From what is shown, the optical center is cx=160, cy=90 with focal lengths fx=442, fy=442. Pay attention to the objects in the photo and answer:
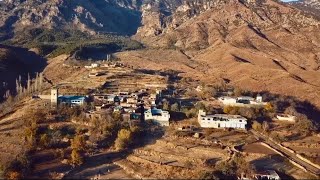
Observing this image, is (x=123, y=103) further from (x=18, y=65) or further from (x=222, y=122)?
(x=18, y=65)

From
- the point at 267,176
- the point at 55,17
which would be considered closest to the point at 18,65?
the point at 267,176

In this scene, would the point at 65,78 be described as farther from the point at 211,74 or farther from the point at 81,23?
the point at 81,23

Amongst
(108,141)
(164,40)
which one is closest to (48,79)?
(108,141)

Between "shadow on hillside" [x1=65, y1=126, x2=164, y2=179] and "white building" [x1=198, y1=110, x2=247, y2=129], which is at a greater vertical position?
"white building" [x1=198, y1=110, x2=247, y2=129]

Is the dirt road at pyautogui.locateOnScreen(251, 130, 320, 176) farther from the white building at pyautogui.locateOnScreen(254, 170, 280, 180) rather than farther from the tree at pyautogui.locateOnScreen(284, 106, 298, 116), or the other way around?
the tree at pyautogui.locateOnScreen(284, 106, 298, 116)

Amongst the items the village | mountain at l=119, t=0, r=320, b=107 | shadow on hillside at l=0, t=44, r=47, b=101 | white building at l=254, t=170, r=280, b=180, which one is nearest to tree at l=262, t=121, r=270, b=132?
the village

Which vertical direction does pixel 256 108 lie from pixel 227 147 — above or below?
above

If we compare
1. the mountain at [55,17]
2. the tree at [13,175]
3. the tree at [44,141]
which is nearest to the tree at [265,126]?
the tree at [44,141]
